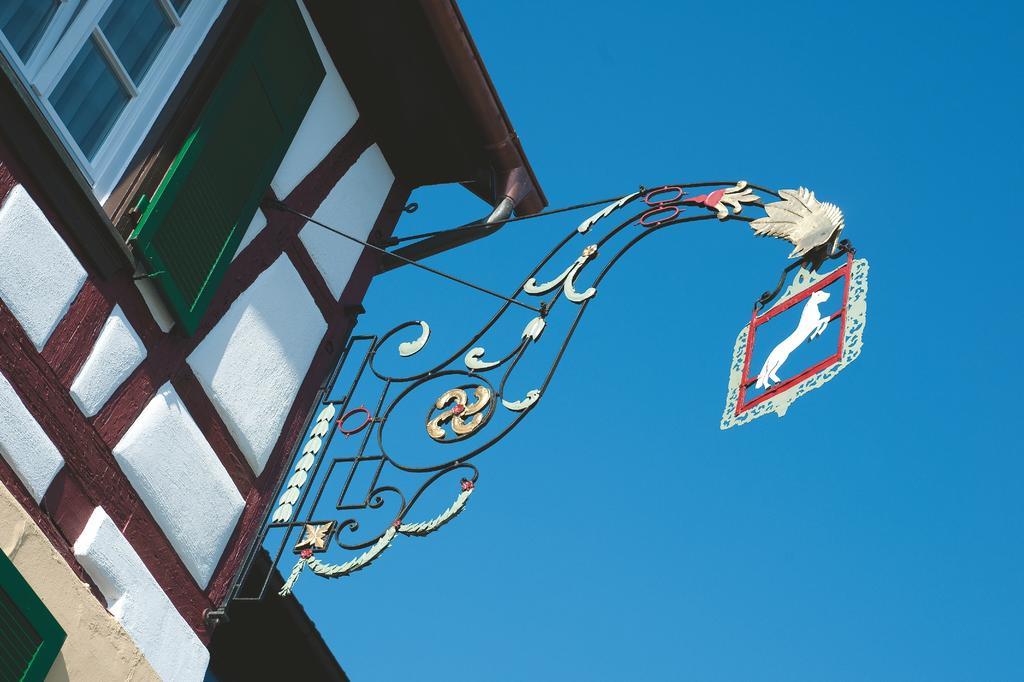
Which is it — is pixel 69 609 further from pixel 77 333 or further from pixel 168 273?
pixel 168 273

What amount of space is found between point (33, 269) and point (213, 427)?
1226 millimetres

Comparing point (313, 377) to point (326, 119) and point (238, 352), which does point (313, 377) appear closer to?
point (238, 352)

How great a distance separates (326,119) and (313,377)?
1435 mm

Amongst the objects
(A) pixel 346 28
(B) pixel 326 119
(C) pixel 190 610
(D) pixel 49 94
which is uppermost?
(A) pixel 346 28

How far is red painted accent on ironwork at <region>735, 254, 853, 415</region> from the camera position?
16.5ft

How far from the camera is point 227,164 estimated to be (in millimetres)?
5926

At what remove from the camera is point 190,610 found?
5410mm

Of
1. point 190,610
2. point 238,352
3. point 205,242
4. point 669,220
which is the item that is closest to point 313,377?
point 238,352

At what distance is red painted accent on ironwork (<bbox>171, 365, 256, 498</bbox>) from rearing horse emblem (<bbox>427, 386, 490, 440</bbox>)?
35.8 inches

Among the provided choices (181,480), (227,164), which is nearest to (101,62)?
(227,164)

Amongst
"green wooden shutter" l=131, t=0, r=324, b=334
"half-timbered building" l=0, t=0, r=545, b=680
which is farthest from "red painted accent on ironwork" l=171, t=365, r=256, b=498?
"green wooden shutter" l=131, t=0, r=324, b=334

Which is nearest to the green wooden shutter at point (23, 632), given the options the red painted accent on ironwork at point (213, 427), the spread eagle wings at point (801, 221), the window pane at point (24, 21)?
the red painted accent on ironwork at point (213, 427)

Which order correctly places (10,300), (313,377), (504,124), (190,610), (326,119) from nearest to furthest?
(10,300) → (190,610) → (313,377) → (326,119) → (504,124)

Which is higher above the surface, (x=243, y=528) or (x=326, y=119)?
(x=326, y=119)
